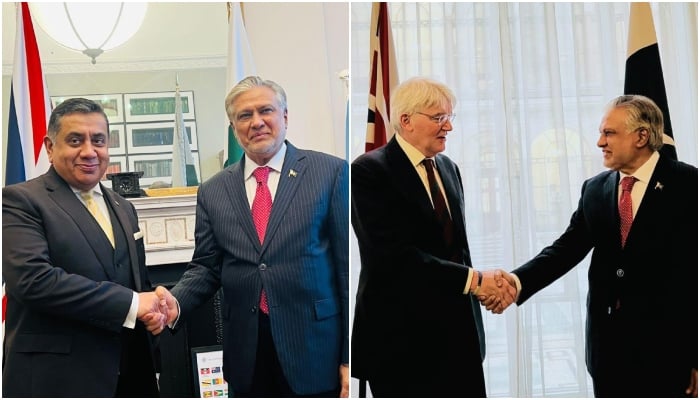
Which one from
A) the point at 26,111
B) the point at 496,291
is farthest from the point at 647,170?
the point at 26,111

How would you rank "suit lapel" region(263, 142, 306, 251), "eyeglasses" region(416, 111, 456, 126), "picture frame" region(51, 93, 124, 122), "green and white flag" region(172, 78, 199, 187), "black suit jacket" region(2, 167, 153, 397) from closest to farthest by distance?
"black suit jacket" region(2, 167, 153, 397) < "suit lapel" region(263, 142, 306, 251) < "eyeglasses" region(416, 111, 456, 126) < "picture frame" region(51, 93, 124, 122) < "green and white flag" region(172, 78, 199, 187)

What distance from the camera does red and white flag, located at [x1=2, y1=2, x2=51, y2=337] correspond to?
293 centimetres

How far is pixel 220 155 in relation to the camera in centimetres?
316

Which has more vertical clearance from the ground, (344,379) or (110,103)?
(110,103)

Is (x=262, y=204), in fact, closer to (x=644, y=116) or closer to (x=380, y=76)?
(x=380, y=76)

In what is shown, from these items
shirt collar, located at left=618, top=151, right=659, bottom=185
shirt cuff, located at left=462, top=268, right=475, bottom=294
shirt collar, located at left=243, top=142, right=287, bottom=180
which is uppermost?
shirt collar, located at left=243, top=142, right=287, bottom=180

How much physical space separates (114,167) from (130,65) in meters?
0.50

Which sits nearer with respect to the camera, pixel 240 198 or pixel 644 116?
pixel 240 198

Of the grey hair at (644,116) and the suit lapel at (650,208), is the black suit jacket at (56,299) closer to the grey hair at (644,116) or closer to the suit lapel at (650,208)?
the suit lapel at (650,208)

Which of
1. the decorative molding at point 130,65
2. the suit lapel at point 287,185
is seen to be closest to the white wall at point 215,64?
the decorative molding at point 130,65

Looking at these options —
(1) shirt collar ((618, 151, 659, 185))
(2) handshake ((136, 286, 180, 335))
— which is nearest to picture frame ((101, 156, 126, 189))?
(2) handshake ((136, 286, 180, 335))

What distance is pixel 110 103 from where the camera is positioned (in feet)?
10.1

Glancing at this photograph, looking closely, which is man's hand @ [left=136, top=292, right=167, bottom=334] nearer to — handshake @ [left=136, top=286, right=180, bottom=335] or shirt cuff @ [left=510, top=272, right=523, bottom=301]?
handshake @ [left=136, top=286, right=180, bottom=335]

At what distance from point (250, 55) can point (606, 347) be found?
1884 mm
